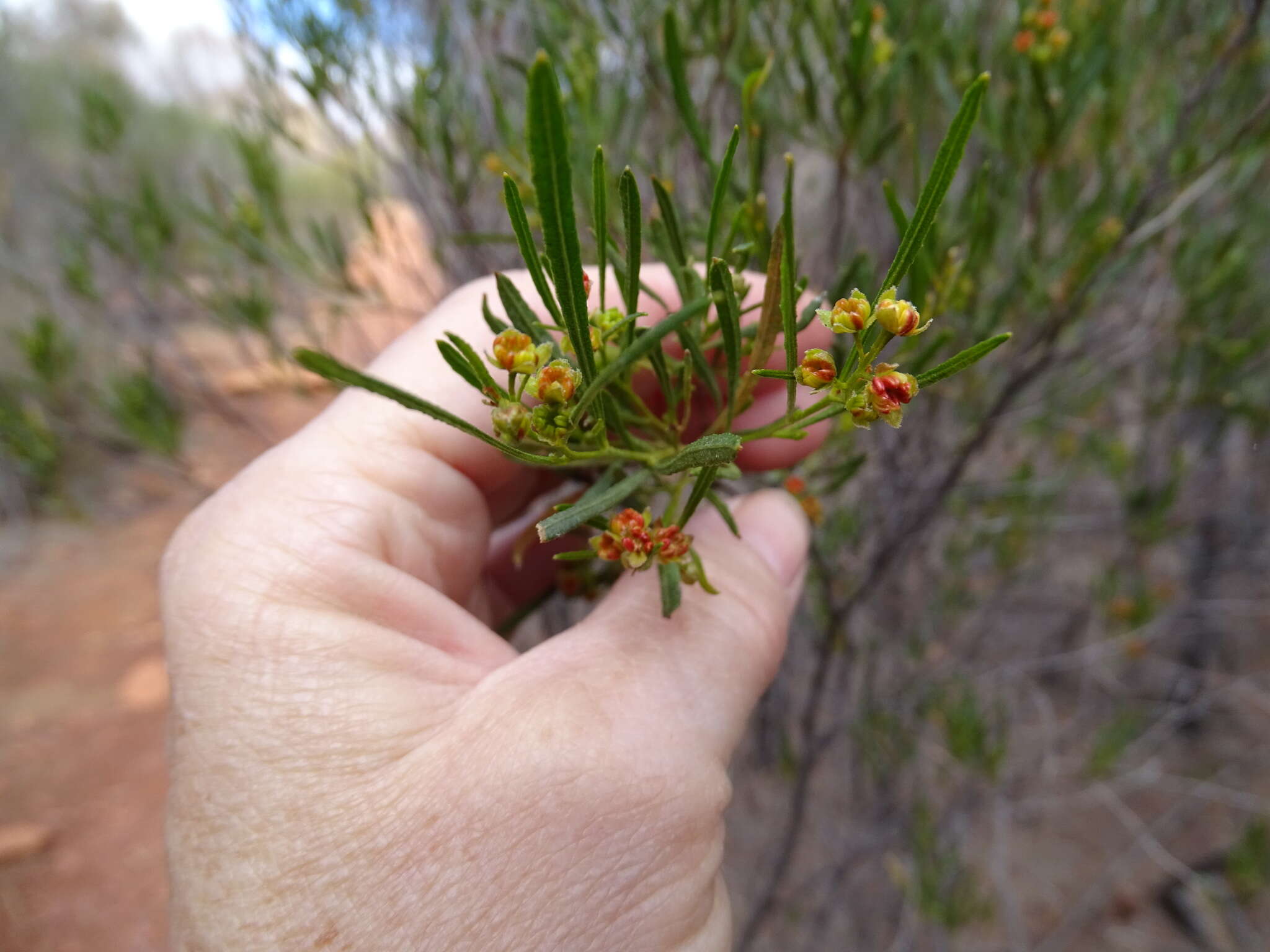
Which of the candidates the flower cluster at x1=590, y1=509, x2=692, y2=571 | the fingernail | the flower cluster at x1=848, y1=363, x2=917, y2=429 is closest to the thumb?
the fingernail

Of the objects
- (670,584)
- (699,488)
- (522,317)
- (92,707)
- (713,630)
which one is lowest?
(92,707)

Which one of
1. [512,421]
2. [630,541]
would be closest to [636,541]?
[630,541]

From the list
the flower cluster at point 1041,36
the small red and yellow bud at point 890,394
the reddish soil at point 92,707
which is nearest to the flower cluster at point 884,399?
the small red and yellow bud at point 890,394

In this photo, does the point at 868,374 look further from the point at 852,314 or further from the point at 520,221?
the point at 520,221

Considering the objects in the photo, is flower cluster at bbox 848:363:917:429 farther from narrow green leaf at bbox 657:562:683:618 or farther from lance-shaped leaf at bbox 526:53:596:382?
narrow green leaf at bbox 657:562:683:618

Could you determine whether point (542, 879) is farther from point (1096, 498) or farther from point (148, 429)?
point (1096, 498)

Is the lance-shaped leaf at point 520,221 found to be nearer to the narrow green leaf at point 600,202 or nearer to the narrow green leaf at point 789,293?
the narrow green leaf at point 600,202

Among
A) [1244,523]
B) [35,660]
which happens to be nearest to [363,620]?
[1244,523]
